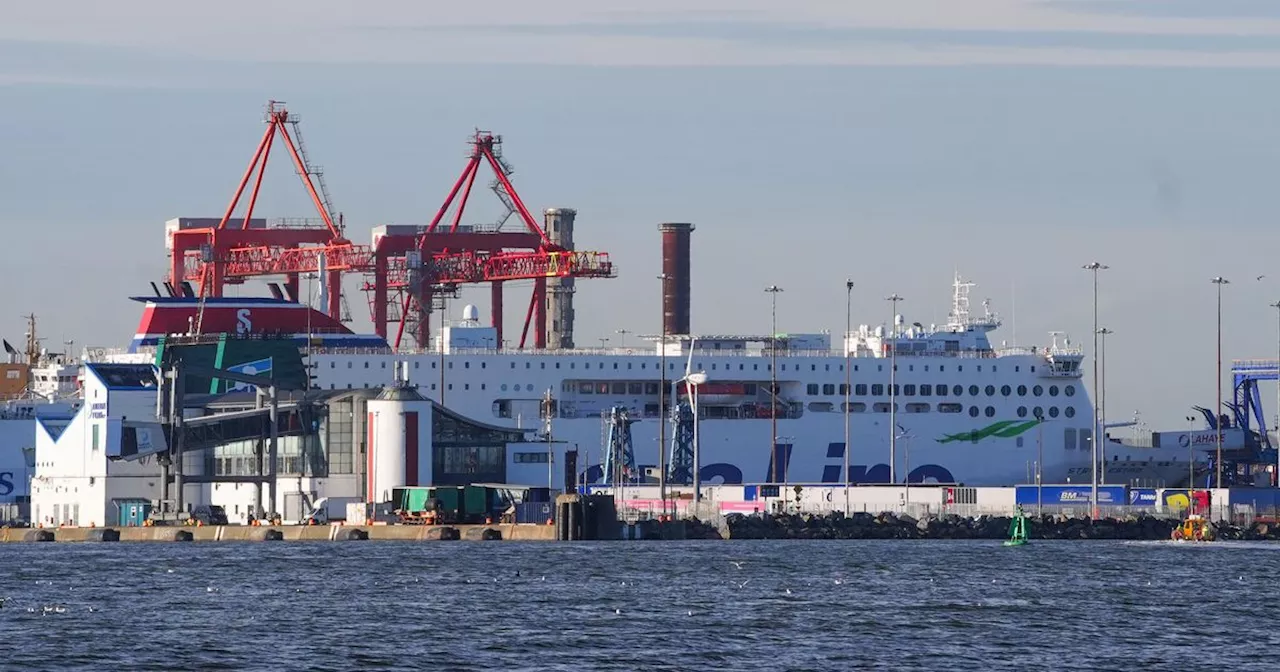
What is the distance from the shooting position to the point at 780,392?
359ft

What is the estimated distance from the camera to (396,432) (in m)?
93.1

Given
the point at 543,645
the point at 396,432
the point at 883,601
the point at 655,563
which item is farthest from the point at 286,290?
the point at 543,645

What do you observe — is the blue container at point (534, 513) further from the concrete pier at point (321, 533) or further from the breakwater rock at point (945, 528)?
the breakwater rock at point (945, 528)

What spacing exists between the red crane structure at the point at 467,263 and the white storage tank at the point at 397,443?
14731 millimetres

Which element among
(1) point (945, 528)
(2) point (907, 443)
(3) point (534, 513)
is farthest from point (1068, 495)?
(3) point (534, 513)

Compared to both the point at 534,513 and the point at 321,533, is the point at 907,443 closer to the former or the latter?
the point at 534,513

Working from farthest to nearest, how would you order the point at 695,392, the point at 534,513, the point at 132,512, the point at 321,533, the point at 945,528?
the point at 695,392
the point at 132,512
the point at 945,528
the point at 534,513
the point at 321,533

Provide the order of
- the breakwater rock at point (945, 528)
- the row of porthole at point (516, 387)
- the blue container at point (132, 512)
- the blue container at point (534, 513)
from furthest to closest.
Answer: the row of porthole at point (516, 387) < the blue container at point (132, 512) < the breakwater rock at point (945, 528) < the blue container at point (534, 513)

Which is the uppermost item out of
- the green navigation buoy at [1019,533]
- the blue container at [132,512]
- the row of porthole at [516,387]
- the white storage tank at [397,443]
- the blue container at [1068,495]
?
the row of porthole at [516,387]

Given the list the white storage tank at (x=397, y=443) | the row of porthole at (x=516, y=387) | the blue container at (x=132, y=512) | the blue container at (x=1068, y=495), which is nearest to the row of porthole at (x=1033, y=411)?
the blue container at (x=1068, y=495)

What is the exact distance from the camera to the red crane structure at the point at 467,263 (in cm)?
10744

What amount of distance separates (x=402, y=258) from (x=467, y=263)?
11.8 feet

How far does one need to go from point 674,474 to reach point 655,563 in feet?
108

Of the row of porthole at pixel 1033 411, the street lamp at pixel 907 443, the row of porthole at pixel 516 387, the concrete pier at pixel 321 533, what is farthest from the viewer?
the row of porthole at pixel 1033 411
